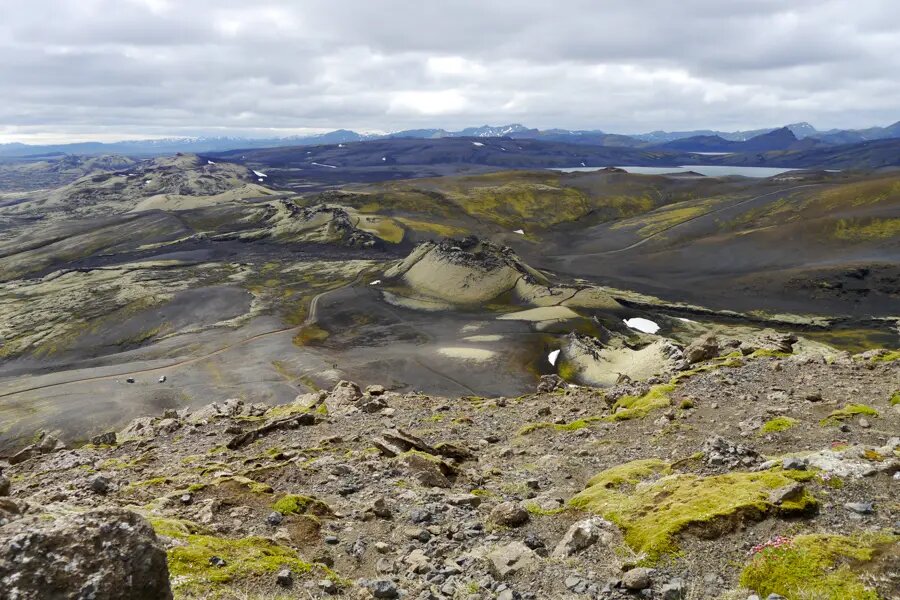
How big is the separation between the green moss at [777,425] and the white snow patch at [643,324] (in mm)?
74025

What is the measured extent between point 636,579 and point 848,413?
1412 centimetres

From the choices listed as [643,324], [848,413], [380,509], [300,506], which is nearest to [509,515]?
[380,509]

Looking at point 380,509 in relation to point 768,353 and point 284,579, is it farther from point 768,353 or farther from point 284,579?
point 768,353

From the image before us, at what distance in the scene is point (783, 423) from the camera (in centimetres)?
1858

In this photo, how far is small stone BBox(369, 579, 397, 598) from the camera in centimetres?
995

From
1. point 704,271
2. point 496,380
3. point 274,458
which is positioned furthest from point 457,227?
point 274,458

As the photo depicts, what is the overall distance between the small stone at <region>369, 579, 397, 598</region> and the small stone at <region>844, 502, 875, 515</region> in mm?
9093

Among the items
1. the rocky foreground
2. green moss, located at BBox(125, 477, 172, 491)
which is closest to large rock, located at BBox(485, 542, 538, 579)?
the rocky foreground

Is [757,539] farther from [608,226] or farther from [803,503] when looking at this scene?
[608,226]

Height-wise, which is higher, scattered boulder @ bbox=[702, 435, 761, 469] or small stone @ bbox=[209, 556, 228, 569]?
small stone @ bbox=[209, 556, 228, 569]

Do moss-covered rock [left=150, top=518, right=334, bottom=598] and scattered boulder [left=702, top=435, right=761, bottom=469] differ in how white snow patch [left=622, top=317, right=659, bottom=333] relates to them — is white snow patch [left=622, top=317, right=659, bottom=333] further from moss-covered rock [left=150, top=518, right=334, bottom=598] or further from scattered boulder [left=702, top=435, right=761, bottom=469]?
moss-covered rock [left=150, top=518, right=334, bottom=598]

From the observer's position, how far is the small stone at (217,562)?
10.4 meters

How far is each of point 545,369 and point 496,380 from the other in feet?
26.1

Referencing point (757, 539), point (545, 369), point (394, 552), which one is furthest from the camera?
point (545, 369)
